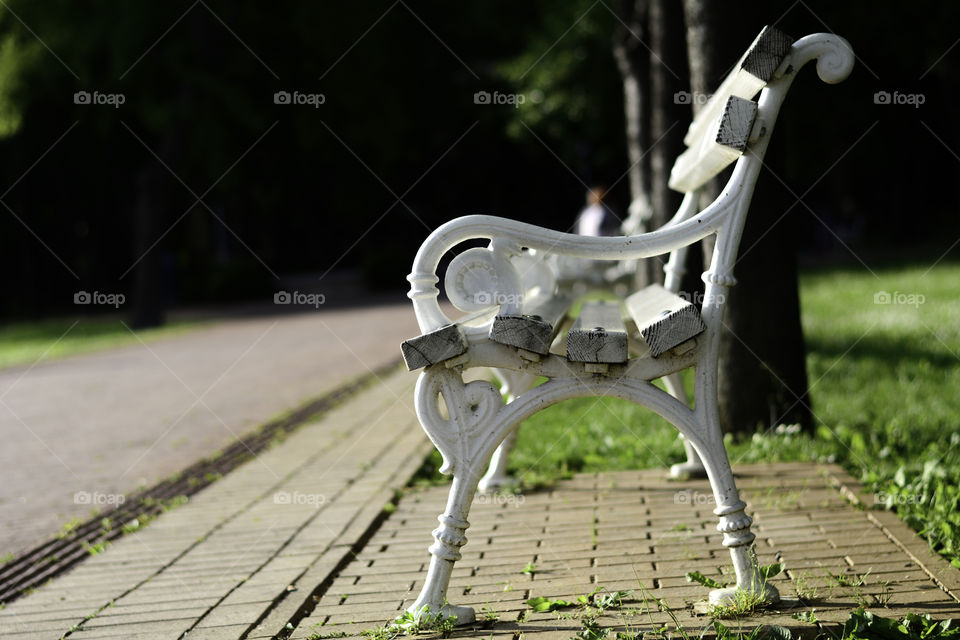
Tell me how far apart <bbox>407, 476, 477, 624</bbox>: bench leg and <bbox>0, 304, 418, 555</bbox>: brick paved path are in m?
2.34

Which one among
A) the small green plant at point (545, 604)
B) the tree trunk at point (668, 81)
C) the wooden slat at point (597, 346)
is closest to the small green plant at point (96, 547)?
the small green plant at point (545, 604)

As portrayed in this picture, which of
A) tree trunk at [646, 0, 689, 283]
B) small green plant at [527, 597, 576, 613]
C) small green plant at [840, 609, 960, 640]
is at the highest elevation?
tree trunk at [646, 0, 689, 283]

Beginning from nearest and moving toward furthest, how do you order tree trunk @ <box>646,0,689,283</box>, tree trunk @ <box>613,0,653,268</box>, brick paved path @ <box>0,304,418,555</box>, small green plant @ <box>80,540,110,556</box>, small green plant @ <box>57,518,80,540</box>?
small green plant @ <box>80,540,110,556</box>, small green plant @ <box>57,518,80,540</box>, brick paved path @ <box>0,304,418,555</box>, tree trunk @ <box>646,0,689,283</box>, tree trunk @ <box>613,0,653,268</box>

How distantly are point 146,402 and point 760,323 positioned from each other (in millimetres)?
5675

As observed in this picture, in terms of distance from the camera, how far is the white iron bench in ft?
9.53

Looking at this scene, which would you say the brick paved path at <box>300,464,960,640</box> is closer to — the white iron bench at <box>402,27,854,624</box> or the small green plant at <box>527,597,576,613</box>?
the small green plant at <box>527,597,576,613</box>

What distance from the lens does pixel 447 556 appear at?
9.64 feet

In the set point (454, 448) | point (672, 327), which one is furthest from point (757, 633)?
point (454, 448)

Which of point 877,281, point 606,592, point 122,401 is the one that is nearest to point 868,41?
point 877,281

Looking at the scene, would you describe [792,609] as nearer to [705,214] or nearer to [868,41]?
[705,214]

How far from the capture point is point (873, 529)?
3.71m

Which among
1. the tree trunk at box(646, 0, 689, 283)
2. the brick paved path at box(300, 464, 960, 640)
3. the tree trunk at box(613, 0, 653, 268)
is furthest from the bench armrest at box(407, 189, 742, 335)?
the tree trunk at box(613, 0, 653, 268)

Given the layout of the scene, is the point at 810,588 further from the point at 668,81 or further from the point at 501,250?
the point at 668,81

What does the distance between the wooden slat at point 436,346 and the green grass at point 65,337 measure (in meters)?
12.6
